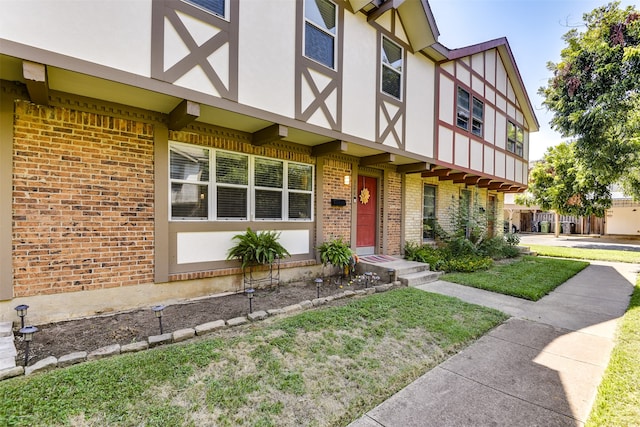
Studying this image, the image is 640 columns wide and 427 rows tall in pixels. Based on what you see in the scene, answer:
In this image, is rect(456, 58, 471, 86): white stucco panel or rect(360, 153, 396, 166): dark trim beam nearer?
→ rect(360, 153, 396, 166): dark trim beam

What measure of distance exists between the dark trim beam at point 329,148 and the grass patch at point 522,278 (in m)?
4.24

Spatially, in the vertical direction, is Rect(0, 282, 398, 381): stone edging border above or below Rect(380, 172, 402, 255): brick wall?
below

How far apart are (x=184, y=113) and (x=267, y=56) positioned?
1.83 m

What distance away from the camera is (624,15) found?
9273 millimetres

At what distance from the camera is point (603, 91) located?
9570 mm

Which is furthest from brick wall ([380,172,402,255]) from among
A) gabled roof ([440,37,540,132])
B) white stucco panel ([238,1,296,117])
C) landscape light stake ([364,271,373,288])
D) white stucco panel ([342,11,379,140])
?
white stucco panel ([238,1,296,117])

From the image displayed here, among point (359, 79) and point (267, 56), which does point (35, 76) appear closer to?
point (267, 56)

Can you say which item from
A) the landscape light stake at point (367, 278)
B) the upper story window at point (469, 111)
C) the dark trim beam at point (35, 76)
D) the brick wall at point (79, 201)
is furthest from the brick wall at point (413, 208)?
the dark trim beam at point (35, 76)

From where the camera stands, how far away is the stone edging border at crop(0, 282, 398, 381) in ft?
8.98

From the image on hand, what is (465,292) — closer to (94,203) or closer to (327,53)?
(327,53)

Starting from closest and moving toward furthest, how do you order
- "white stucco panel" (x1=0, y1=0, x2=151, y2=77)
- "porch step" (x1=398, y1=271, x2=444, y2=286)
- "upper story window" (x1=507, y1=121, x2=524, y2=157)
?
1. "white stucco panel" (x1=0, y1=0, x2=151, y2=77)
2. "porch step" (x1=398, y1=271, x2=444, y2=286)
3. "upper story window" (x1=507, y1=121, x2=524, y2=157)

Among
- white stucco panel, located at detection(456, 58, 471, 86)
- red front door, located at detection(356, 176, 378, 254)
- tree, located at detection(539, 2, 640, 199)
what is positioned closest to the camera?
red front door, located at detection(356, 176, 378, 254)

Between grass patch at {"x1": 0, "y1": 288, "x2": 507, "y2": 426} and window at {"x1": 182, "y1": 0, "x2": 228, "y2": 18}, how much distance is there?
476cm

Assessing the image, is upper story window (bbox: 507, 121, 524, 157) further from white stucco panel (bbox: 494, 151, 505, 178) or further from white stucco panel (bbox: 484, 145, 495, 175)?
white stucco panel (bbox: 484, 145, 495, 175)
